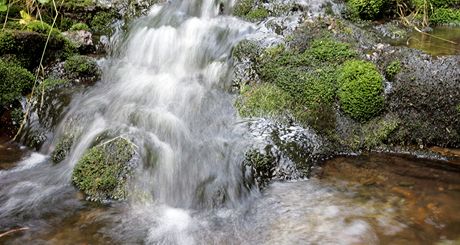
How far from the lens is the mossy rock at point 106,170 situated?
478 centimetres

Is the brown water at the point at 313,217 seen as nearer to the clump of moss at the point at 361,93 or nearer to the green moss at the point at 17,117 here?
the clump of moss at the point at 361,93

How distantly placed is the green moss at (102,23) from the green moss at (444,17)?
5.80 metres

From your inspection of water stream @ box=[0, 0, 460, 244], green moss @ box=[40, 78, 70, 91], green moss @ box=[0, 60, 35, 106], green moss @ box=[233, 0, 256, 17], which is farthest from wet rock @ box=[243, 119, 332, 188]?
green moss @ box=[0, 60, 35, 106]

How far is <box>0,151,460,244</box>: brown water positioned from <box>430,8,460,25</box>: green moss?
3.59m

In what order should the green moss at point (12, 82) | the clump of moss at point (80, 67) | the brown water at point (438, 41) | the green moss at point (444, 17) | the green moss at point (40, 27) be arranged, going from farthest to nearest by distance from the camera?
the green moss at point (444, 17), the green moss at point (40, 27), the clump of moss at point (80, 67), the green moss at point (12, 82), the brown water at point (438, 41)

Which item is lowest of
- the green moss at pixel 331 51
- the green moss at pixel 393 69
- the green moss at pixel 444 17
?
the green moss at pixel 393 69

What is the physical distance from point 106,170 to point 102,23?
414 centimetres

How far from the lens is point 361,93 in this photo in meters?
5.58

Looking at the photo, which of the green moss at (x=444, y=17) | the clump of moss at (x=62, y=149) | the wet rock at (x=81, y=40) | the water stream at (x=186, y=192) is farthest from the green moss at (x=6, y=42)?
the green moss at (x=444, y=17)

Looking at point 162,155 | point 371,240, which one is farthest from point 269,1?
point 371,240

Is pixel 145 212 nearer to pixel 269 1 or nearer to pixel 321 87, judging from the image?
pixel 321 87

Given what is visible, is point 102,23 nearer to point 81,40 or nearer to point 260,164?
point 81,40

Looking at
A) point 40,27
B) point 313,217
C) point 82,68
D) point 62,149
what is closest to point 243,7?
point 82,68

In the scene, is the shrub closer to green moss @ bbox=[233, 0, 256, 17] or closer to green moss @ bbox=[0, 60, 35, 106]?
green moss @ bbox=[0, 60, 35, 106]
